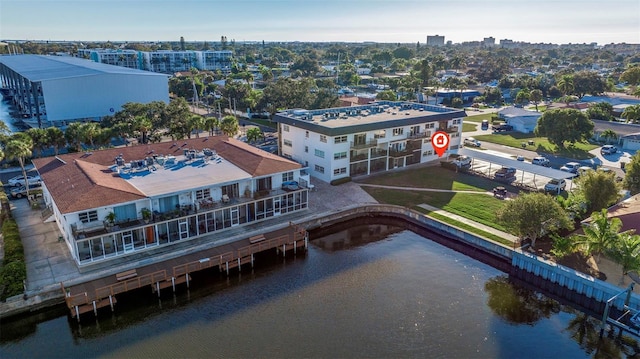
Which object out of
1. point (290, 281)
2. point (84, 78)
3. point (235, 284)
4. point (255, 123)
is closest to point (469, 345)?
point (290, 281)

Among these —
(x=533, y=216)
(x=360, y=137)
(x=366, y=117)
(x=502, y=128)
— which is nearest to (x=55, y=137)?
(x=360, y=137)

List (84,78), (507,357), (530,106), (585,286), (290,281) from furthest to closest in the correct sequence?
(530,106), (84,78), (290,281), (585,286), (507,357)

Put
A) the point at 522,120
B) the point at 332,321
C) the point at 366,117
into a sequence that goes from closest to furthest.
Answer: the point at 332,321 < the point at 366,117 < the point at 522,120

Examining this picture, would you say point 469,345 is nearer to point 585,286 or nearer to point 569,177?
point 585,286

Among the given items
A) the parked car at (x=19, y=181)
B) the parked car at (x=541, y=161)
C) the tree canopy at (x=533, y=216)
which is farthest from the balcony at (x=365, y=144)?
the parked car at (x=19, y=181)

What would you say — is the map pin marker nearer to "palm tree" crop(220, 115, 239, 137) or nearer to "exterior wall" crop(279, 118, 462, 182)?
"exterior wall" crop(279, 118, 462, 182)

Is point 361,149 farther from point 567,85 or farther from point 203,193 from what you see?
point 567,85
